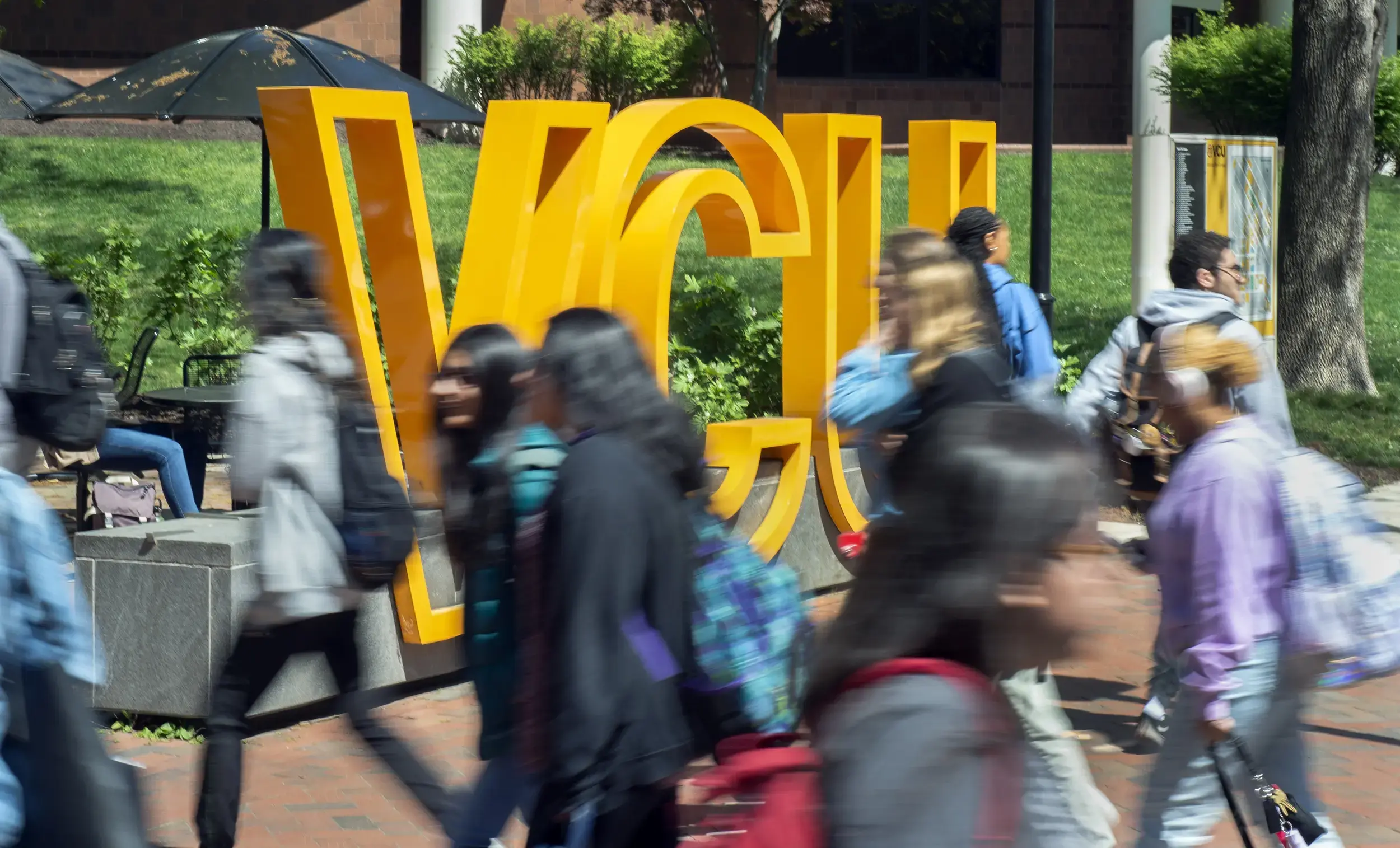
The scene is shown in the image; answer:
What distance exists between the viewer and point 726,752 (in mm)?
3027

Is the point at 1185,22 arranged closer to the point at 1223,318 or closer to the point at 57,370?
the point at 1223,318

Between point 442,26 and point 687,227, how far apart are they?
9.57 metres

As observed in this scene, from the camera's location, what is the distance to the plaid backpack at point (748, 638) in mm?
3445

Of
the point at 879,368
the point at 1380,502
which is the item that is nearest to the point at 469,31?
the point at 1380,502

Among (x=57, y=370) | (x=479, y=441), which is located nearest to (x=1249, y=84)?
(x=479, y=441)

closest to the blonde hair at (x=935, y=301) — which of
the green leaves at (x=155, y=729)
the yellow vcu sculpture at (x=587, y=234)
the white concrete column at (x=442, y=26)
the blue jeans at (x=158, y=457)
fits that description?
the yellow vcu sculpture at (x=587, y=234)

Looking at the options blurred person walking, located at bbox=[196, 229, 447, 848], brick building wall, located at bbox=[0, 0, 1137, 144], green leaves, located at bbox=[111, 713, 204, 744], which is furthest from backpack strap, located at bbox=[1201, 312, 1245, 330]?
brick building wall, located at bbox=[0, 0, 1137, 144]

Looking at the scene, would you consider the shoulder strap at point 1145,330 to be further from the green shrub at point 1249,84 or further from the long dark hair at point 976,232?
the green shrub at point 1249,84

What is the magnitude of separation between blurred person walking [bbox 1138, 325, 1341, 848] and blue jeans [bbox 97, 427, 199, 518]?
550 centimetres

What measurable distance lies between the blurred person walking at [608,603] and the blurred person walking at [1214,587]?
1146mm

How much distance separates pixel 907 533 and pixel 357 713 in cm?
291

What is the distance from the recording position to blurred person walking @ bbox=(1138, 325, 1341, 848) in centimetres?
364

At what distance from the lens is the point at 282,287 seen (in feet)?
14.4

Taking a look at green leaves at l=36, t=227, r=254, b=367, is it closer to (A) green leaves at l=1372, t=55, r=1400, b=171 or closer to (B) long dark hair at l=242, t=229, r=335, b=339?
(B) long dark hair at l=242, t=229, r=335, b=339
